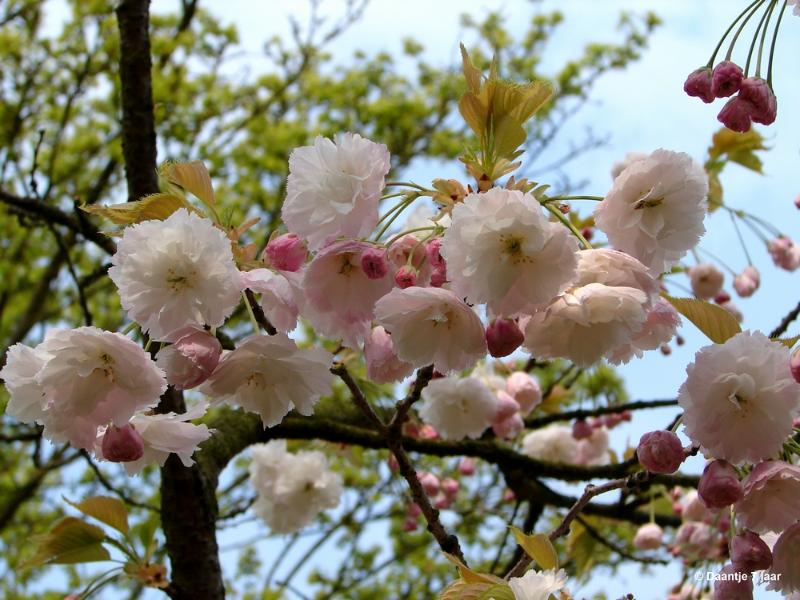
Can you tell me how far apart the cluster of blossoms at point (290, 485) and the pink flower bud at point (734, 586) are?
187cm

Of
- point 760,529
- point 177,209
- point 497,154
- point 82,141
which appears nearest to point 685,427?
point 760,529

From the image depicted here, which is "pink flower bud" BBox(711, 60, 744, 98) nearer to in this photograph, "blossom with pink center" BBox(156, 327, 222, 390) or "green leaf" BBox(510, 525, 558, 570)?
"green leaf" BBox(510, 525, 558, 570)

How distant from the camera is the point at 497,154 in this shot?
1308mm

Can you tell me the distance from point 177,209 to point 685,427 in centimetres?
81

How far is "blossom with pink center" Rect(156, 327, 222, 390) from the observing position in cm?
115

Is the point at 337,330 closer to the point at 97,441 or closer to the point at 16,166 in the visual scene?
the point at 97,441

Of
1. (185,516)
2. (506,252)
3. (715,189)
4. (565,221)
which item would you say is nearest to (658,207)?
(565,221)

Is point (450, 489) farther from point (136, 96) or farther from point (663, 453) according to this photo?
point (663, 453)

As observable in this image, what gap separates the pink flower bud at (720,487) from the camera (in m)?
1.21

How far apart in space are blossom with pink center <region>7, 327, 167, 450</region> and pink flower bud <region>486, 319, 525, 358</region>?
0.47 metres

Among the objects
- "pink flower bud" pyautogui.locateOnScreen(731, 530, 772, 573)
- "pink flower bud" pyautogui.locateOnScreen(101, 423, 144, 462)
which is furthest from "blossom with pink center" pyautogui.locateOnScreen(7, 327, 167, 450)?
"pink flower bud" pyautogui.locateOnScreen(731, 530, 772, 573)

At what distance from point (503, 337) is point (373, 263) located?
0.68 feet

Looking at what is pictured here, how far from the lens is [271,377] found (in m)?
1.28

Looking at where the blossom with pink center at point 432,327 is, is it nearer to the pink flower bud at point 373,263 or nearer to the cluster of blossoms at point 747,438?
the pink flower bud at point 373,263
